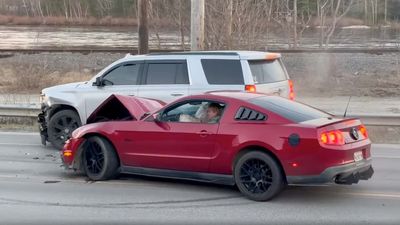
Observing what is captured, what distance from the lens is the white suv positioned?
40.9 ft

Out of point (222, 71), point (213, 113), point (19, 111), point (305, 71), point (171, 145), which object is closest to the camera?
point (213, 113)

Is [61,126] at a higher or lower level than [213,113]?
lower

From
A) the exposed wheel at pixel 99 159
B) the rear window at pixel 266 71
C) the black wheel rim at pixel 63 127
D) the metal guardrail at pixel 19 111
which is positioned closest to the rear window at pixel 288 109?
the exposed wheel at pixel 99 159

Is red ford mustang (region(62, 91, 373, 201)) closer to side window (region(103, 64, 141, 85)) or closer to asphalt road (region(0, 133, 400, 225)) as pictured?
asphalt road (region(0, 133, 400, 225))

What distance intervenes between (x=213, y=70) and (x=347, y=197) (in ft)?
14.9

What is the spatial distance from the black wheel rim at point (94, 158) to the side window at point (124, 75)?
10.9 feet

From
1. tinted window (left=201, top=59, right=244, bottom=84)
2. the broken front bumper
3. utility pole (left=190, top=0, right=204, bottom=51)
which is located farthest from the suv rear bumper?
utility pole (left=190, top=0, right=204, bottom=51)

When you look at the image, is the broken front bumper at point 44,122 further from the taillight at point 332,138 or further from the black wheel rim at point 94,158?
the taillight at point 332,138

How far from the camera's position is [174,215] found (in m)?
7.94

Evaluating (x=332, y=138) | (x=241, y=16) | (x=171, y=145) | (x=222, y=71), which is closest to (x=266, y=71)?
(x=222, y=71)

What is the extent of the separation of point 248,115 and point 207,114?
0.60 meters

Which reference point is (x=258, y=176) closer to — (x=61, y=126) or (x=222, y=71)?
(x=222, y=71)

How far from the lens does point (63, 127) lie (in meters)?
13.3

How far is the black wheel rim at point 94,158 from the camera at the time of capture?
990 cm
